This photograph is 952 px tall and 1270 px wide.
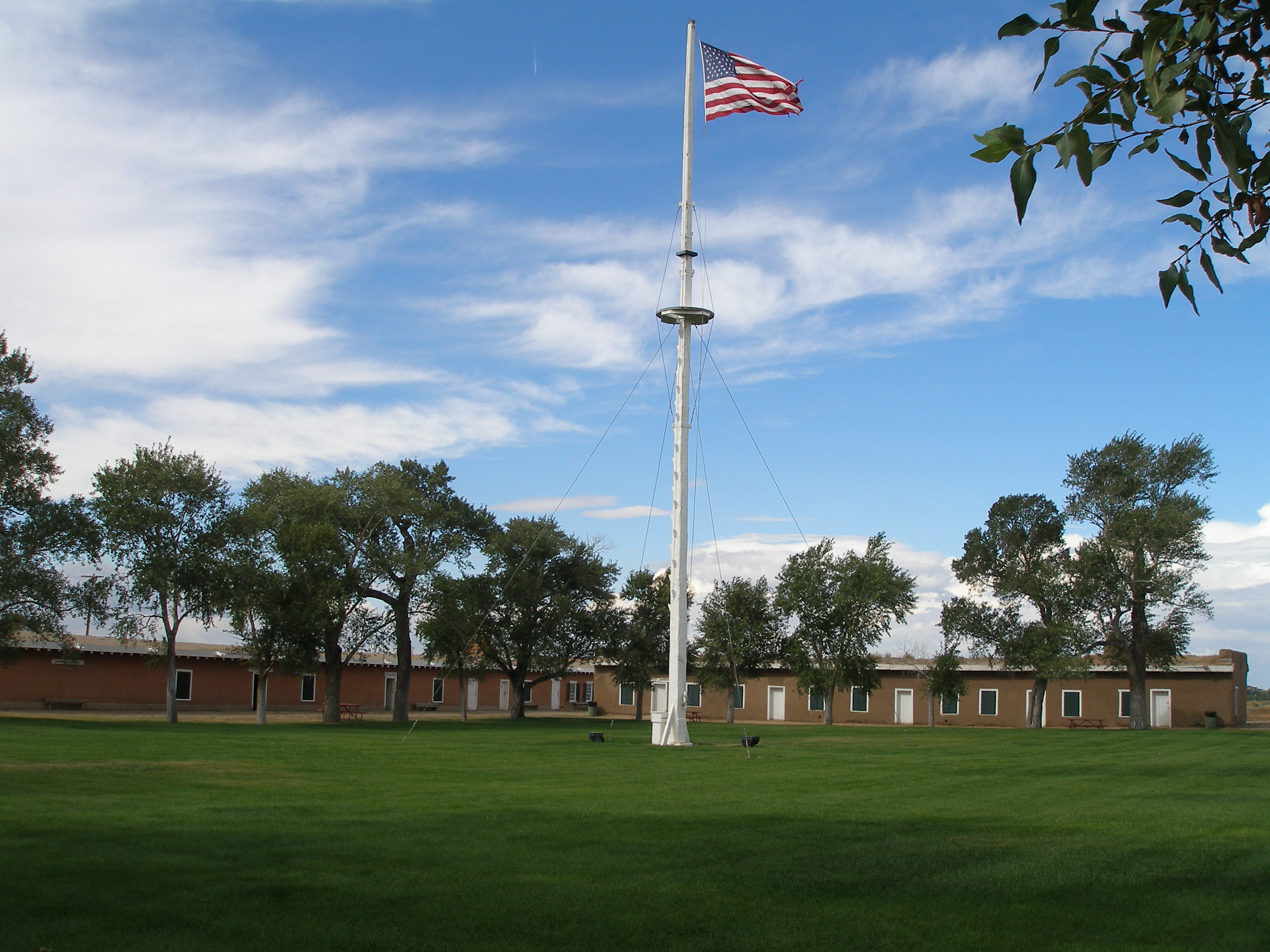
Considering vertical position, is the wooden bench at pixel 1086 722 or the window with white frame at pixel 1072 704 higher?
the window with white frame at pixel 1072 704

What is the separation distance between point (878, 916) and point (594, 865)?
8.33ft

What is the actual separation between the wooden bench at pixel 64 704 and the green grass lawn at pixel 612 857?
3207 centimetres

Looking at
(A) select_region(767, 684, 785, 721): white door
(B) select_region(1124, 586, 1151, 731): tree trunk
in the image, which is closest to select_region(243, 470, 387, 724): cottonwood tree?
(A) select_region(767, 684, 785, 721): white door

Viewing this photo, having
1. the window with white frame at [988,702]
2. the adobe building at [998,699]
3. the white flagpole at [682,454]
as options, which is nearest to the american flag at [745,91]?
the white flagpole at [682,454]

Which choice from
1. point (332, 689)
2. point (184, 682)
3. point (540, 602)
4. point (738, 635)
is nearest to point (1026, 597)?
point (738, 635)

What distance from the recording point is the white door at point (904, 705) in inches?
2301

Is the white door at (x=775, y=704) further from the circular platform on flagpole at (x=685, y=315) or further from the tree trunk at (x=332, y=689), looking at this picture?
the circular platform on flagpole at (x=685, y=315)

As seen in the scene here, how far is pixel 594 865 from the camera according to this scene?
8.72 metres

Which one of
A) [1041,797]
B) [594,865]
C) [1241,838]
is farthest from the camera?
[1041,797]

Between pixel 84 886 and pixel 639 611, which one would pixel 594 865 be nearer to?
pixel 84 886

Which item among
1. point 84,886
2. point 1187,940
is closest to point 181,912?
point 84,886

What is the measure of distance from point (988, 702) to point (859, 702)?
6.97m

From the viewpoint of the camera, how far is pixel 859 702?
59.3 meters

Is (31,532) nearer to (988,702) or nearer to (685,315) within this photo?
(685,315)
